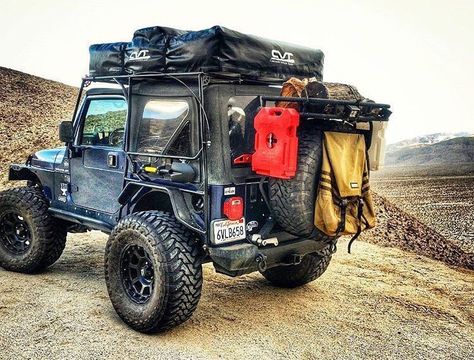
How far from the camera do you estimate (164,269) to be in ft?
13.8

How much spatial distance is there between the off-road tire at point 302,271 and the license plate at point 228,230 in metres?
1.41

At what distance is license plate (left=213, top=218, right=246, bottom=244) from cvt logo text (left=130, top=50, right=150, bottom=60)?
5.70 ft

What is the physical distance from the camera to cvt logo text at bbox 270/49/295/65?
15.9 ft

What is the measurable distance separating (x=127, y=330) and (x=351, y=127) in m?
2.70

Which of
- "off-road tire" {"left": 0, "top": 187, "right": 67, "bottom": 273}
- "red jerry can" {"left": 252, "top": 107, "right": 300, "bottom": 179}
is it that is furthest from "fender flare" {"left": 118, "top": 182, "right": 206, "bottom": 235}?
"off-road tire" {"left": 0, "top": 187, "right": 67, "bottom": 273}

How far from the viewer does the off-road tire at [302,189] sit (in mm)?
4074

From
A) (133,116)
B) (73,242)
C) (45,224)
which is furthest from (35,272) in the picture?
(133,116)

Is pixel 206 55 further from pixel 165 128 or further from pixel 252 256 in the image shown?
pixel 252 256

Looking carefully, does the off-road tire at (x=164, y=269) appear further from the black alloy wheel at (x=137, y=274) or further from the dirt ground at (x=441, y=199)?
the dirt ground at (x=441, y=199)

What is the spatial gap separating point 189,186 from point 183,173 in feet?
0.50

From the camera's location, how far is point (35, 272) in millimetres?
6031

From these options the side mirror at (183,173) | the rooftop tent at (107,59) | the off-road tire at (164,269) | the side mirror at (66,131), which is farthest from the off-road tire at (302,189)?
the side mirror at (66,131)

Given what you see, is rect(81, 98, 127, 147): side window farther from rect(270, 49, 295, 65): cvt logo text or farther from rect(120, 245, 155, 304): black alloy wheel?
rect(270, 49, 295, 65): cvt logo text

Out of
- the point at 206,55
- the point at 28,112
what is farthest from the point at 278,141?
the point at 28,112
